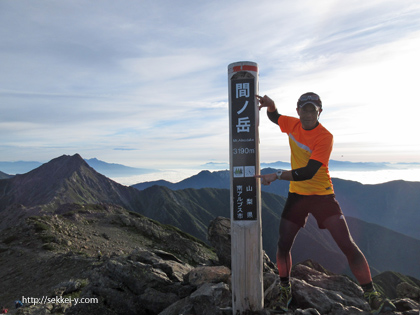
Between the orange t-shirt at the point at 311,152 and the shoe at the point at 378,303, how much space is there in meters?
2.23

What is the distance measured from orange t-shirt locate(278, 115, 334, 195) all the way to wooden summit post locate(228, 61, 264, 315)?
3.23ft

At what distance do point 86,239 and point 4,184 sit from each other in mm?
188606

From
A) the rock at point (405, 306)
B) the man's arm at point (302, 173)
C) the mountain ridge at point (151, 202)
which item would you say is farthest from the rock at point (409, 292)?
the mountain ridge at point (151, 202)

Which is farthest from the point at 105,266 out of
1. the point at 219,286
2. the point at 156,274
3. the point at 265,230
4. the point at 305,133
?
the point at 265,230

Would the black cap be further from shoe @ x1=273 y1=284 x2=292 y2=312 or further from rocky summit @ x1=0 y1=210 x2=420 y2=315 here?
rocky summit @ x1=0 y1=210 x2=420 y2=315

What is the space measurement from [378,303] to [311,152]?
133 inches

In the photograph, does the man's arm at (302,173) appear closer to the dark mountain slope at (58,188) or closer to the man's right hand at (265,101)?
the man's right hand at (265,101)

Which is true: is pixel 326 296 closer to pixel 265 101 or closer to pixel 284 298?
pixel 284 298

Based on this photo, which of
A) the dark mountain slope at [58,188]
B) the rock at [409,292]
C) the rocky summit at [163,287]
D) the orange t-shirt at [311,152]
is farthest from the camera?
the dark mountain slope at [58,188]

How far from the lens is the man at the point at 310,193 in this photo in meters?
5.87

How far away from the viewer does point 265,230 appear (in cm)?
16425

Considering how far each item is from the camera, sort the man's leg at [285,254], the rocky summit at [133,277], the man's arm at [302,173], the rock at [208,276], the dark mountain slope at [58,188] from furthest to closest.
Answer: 1. the dark mountain slope at [58,188]
2. the rock at [208,276]
3. the rocky summit at [133,277]
4. the man's leg at [285,254]
5. the man's arm at [302,173]

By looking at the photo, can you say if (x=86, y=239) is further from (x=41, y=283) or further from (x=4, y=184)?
(x=4, y=184)

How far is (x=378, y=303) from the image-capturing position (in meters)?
5.84
